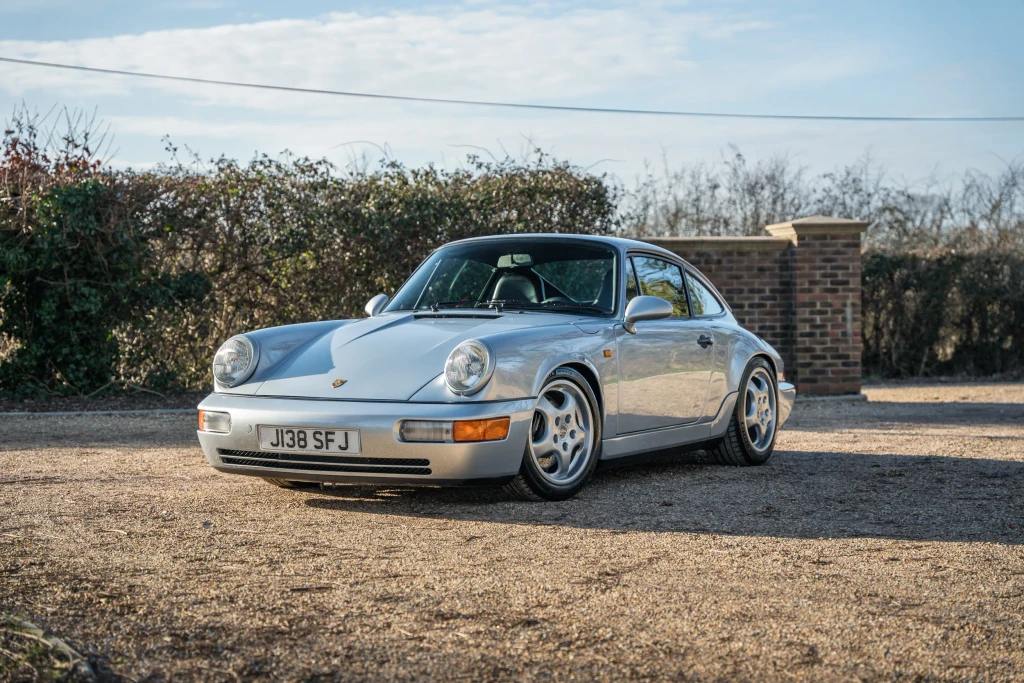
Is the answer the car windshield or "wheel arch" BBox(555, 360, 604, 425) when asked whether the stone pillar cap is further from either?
"wheel arch" BBox(555, 360, 604, 425)

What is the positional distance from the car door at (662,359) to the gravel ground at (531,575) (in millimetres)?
399

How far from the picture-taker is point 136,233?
1130 centimetres

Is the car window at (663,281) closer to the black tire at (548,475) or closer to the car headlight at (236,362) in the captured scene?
the black tire at (548,475)

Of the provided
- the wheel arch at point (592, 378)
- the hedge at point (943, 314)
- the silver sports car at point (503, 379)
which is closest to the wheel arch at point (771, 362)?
the silver sports car at point (503, 379)

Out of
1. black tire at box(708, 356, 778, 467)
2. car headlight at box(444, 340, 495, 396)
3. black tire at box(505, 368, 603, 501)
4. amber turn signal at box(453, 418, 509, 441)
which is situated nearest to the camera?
amber turn signal at box(453, 418, 509, 441)

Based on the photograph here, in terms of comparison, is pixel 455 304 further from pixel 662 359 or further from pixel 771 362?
pixel 771 362

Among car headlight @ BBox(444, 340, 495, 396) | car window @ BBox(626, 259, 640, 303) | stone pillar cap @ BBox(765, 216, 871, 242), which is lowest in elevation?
car headlight @ BBox(444, 340, 495, 396)

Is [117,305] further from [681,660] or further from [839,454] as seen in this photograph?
[681,660]

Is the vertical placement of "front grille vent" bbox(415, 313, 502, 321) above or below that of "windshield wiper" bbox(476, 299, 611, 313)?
below

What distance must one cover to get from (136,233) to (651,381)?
6823mm

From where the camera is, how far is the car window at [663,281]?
675 centimetres

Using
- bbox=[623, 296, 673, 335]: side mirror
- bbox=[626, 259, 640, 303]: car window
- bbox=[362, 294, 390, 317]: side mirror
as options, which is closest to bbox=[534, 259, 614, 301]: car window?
bbox=[626, 259, 640, 303]: car window

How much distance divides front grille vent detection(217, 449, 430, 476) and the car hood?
294 mm

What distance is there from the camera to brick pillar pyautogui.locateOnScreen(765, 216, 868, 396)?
12758mm
